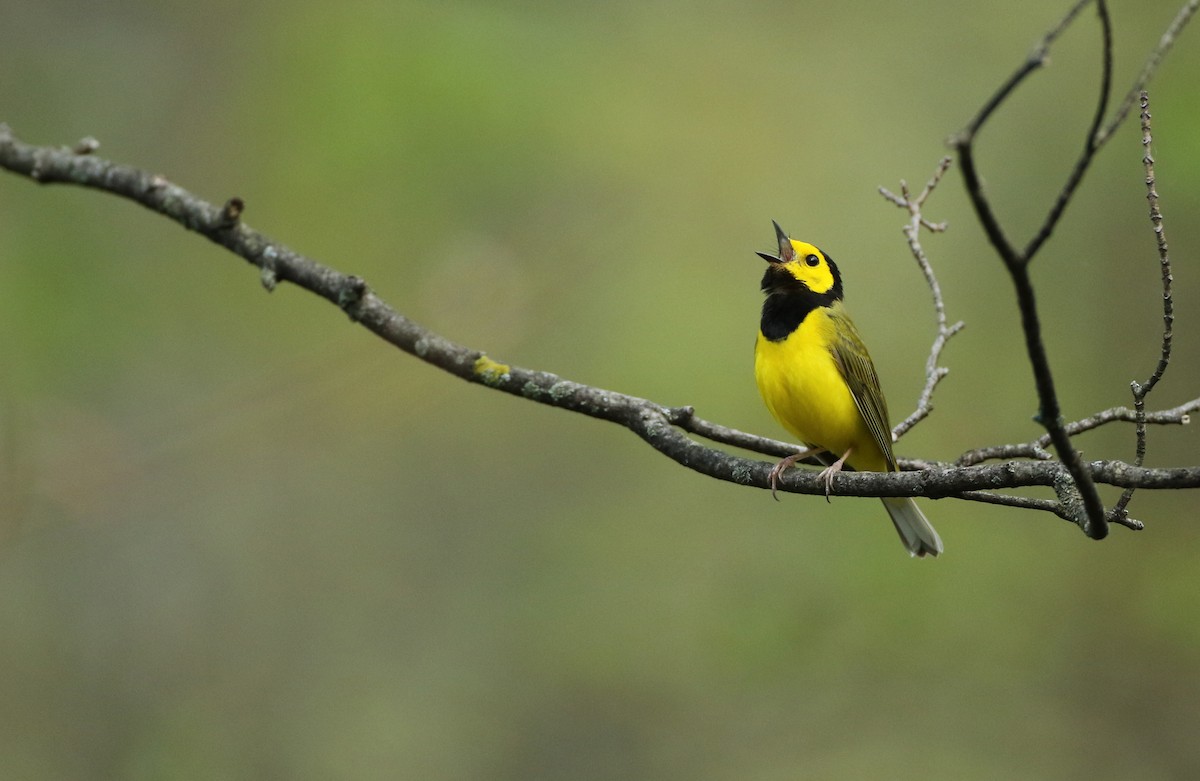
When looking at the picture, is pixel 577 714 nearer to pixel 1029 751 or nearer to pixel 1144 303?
pixel 1029 751

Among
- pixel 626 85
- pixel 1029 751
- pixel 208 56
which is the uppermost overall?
pixel 626 85

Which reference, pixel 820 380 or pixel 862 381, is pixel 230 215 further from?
pixel 862 381

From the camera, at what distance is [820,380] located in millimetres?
4344

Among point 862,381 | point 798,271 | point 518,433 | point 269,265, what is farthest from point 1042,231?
point 518,433

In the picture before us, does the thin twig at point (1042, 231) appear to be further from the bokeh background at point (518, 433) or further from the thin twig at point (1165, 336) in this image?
the bokeh background at point (518, 433)

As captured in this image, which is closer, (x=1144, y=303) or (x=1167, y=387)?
(x=1167, y=387)

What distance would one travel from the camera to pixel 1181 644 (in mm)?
6566

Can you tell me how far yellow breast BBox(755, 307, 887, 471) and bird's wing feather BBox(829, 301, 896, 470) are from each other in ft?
0.09

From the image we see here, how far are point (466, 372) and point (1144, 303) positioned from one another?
6283 mm

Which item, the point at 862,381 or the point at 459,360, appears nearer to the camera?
the point at 459,360

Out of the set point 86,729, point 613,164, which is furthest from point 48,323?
point 613,164

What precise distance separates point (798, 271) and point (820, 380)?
2.34 ft

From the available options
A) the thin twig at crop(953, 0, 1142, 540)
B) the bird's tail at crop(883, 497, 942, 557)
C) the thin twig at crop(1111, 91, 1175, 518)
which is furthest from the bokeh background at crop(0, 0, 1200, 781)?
the thin twig at crop(953, 0, 1142, 540)

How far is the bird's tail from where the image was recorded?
4961 millimetres
